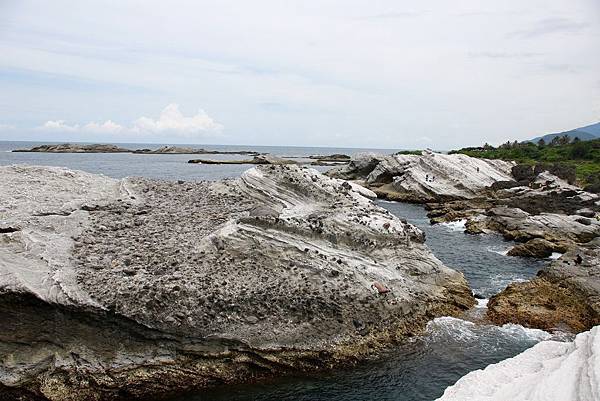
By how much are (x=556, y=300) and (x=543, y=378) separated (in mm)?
12073

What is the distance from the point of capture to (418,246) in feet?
75.7

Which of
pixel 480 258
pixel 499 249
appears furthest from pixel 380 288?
pixel 499 249

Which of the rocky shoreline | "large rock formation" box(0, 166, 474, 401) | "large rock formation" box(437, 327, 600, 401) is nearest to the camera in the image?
"large rock formation" box(437, 327, 600, 401)

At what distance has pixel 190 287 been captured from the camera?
53.7 feet

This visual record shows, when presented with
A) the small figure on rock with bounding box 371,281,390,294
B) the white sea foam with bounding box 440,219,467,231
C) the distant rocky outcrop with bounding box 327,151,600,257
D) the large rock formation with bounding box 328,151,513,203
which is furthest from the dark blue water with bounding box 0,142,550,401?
the large rock formation with bounding box 328,151,513,203

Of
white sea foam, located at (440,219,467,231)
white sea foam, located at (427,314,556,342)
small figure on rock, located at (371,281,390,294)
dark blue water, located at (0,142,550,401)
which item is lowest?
dark blue water, located at (0,142,550,401)

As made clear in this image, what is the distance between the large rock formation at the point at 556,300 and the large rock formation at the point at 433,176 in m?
34.7

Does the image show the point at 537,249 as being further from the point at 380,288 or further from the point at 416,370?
the point at 416,370

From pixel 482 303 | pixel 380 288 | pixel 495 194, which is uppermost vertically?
pixel 495 194

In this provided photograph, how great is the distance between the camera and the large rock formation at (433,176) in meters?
59.4

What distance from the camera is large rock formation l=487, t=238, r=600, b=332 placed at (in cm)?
2028

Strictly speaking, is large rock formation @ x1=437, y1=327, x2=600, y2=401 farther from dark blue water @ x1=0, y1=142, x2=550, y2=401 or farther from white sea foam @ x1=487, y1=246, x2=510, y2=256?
white sea foam @ x1=487, y1=246, x2=510, y2=256

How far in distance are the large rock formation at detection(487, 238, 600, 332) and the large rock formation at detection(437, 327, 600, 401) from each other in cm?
613

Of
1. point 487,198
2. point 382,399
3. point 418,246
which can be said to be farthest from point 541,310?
point 487,198
